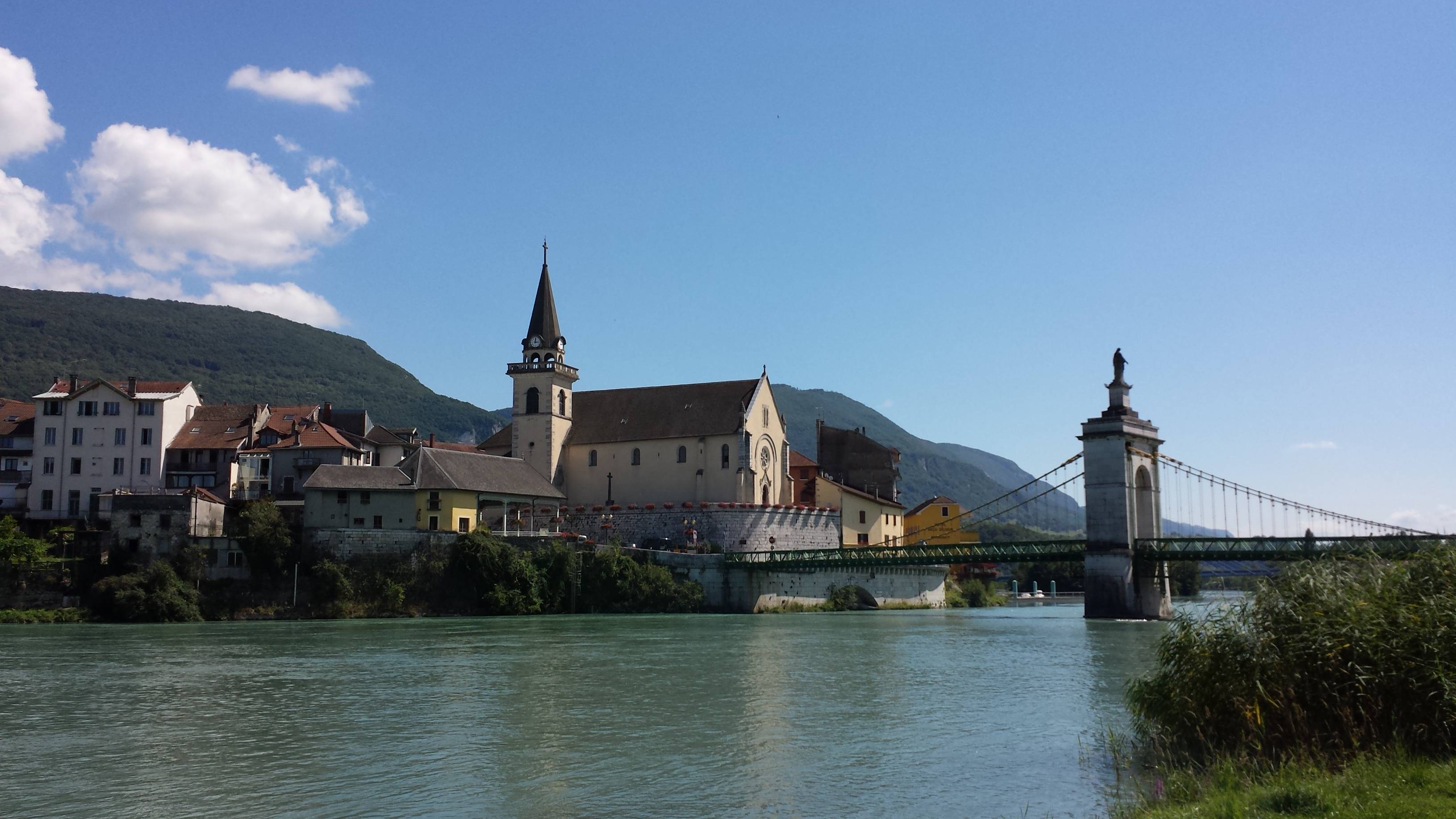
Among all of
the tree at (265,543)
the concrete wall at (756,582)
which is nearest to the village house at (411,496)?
the tree at (265,543)

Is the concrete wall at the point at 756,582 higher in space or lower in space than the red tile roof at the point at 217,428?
lower

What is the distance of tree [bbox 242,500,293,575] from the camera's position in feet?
193

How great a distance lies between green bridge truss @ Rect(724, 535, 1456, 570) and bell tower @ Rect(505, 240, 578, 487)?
16.7m

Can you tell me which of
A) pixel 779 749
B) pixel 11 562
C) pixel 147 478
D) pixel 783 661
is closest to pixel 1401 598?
pixel 779 749

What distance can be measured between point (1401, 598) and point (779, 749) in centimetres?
953

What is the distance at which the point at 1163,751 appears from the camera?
54.4 feet

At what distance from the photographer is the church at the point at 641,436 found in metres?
75.3

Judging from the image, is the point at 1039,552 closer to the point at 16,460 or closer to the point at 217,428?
the point at 217,428

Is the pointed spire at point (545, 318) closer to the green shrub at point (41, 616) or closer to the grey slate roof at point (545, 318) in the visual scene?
the grey slate roof at point (545, 318)

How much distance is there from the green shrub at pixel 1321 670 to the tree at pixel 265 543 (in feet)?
166

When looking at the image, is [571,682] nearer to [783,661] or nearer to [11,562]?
[783,661]

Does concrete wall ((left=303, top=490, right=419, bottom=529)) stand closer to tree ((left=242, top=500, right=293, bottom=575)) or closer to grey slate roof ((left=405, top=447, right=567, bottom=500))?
grey slate roof ((left=405, top=447, right=567, bottom=500))

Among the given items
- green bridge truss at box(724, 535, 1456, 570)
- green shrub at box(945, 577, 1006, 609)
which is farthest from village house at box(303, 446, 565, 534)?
green shrub at box(945, 577, 1006, 609)

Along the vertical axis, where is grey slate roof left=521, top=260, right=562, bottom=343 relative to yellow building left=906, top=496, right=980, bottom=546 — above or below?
above
